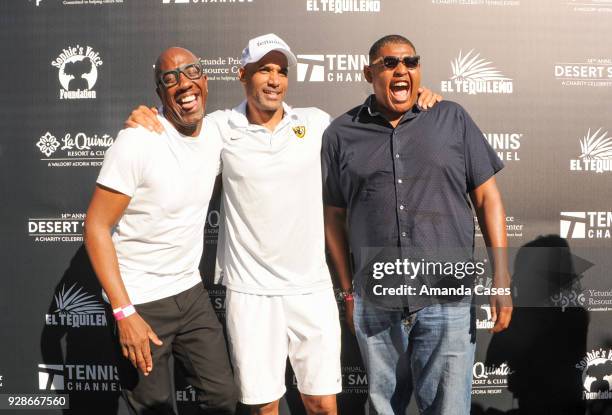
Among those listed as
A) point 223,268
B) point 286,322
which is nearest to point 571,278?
point 286,322

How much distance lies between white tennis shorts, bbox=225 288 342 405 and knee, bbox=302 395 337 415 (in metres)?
0.03

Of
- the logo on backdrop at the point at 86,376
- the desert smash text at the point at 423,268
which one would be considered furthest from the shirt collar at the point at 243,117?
the logo on backdrop at the point at 86,376

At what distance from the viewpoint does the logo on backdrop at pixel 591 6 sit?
9.71 ft

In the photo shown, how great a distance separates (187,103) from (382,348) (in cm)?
134

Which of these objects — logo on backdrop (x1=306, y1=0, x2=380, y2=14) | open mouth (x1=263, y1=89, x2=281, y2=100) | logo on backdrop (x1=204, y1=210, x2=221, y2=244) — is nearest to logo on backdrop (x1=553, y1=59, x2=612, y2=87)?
logo on backdrop (x1=306, y1=0, x2=380, y2=14)

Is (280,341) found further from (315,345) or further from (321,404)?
(321,404)

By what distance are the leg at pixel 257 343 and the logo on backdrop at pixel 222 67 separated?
133cm

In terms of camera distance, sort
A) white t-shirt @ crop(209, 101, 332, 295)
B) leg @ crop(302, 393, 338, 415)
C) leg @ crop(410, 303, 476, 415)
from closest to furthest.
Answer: leg @ crop(410, 303, 476, 415) < white t-shirt @ crop(209, 101, 332, 295) < leg @ crop(302, 393, 338, 415)

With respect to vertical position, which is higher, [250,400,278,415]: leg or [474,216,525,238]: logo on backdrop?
[474,216,525,238]: logo on backdrop

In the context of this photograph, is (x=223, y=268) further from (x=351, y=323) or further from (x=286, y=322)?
(x=351, y=323)

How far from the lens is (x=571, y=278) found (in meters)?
3.01

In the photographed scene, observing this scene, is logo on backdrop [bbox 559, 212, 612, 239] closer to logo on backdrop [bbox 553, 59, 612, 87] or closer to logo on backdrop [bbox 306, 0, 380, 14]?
logo on backdrop [bbox 553, 59, 612, 87]

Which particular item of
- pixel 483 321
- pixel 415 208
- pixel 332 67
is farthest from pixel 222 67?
pixel 483 321

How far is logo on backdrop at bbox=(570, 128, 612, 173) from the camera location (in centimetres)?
299
